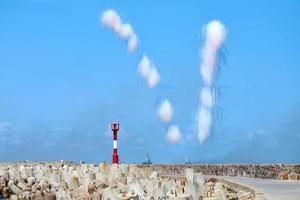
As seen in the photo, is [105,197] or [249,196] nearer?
[105,197]

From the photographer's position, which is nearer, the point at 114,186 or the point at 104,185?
the point at 114,186

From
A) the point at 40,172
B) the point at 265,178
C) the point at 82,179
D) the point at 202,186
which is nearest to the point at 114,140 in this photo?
the point at 40,172

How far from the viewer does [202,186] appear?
14.3m

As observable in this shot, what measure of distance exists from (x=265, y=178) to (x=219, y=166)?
4231 millimetres

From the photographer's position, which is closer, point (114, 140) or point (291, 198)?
point (291, 198)

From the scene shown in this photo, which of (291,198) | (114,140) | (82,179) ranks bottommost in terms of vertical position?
(291,198)

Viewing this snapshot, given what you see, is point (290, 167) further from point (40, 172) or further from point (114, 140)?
point (40, 172)

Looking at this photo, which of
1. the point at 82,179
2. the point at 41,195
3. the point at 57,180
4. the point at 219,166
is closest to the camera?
the point at 41,195

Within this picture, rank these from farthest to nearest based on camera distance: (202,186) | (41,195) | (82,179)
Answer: (82,179) → (41,195) → (202,186)

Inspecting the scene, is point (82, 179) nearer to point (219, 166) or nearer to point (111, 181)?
point (111, 181)

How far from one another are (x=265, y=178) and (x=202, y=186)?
7.99m

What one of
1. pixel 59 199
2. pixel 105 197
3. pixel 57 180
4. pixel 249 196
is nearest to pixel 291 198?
pixel 249 196

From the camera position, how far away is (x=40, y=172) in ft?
86.3

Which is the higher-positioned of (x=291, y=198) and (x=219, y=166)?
(x=219, y=166)
